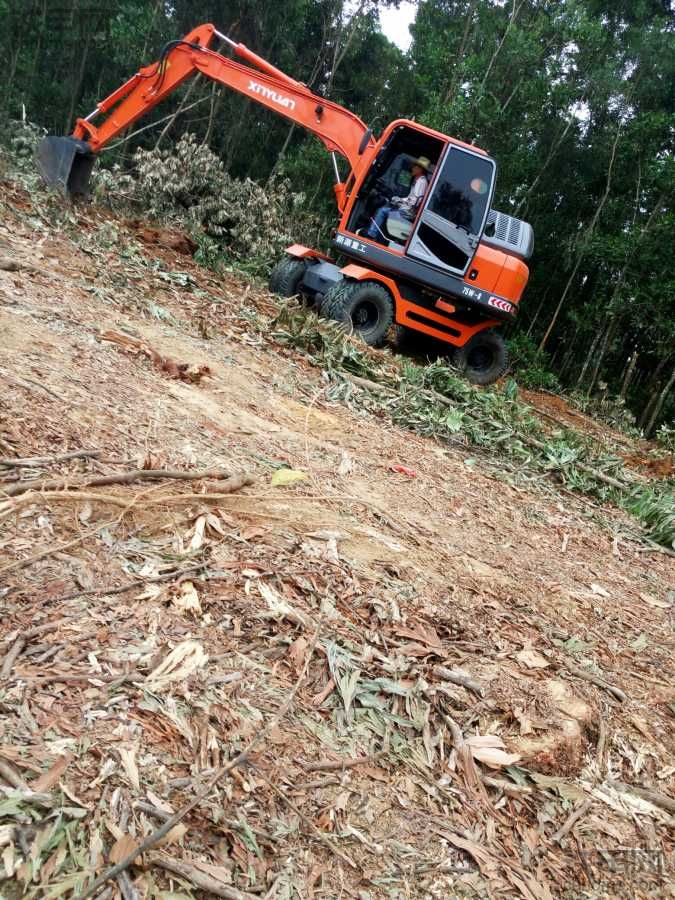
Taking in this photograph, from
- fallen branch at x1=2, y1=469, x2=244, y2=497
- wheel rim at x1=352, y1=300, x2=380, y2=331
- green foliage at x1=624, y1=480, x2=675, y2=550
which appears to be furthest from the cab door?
fallen branch at x1=2, y1=469, x2=244, y2=497

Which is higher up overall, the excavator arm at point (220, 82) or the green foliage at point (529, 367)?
the excavator arm at point (220, 82)

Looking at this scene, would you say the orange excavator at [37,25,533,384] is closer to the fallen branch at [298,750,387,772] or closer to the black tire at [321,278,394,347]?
the black tire at [321,278,394,347]

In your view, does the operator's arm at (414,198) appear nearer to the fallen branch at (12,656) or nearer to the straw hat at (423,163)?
the straw hat at (423,163)

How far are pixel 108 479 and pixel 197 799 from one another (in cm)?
165

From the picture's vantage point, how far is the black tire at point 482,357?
10.8 metres

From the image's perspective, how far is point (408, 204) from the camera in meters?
9.79

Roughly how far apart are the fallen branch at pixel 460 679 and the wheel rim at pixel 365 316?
733 cm

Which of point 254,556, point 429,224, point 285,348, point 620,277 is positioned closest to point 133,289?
point 285,348

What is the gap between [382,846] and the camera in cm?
219

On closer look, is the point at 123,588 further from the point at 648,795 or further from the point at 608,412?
the point at 608,412

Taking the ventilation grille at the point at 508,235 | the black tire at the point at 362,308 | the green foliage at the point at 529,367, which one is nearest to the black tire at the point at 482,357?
the ventilation grille at the point at 508,235

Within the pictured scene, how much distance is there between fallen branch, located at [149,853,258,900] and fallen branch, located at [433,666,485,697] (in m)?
1.30

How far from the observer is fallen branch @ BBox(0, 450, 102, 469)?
3.11m

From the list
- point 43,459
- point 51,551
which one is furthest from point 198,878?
point 43,459
